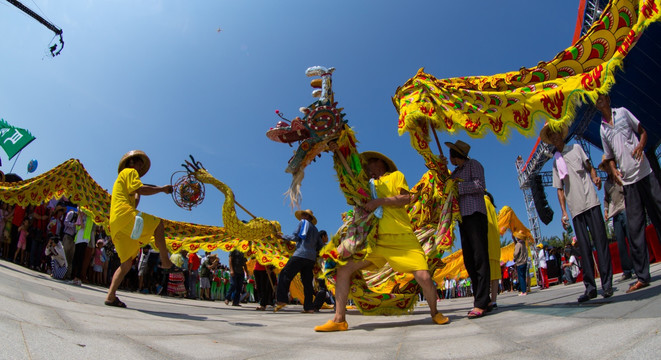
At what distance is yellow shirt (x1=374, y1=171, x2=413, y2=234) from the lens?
3186 millimetres

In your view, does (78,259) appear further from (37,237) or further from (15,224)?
(15,224)

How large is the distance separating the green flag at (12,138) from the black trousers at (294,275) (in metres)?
10.8

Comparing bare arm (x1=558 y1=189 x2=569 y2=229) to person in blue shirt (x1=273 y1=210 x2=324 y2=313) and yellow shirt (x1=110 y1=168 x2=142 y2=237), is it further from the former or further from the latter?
yellow shirt (x1=110 y1=168 x2=142 y2=237)

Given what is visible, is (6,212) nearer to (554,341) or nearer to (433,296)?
(433,296)

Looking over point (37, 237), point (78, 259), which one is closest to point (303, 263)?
point (78, 259)

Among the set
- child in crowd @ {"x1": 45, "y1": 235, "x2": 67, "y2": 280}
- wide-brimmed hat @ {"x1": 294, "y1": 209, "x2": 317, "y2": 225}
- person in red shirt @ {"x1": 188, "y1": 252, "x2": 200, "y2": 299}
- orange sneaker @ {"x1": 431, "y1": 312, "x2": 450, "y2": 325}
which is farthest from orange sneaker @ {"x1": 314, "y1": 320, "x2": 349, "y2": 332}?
person in red shirt @ {"x1": 188, "y1": 252, "x2": 200, "y2": 299}

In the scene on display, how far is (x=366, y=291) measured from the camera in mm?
3539

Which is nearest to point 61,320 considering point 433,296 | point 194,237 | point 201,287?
point 433,296

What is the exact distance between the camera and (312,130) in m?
3.32

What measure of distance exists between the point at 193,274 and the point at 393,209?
33.2 ft

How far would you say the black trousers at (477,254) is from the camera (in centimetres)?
327

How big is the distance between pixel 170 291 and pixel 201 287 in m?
1.59

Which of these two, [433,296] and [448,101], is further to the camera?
[448,101]

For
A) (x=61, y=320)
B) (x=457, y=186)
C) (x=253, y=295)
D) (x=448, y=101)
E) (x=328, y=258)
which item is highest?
(x=448, y=101)
